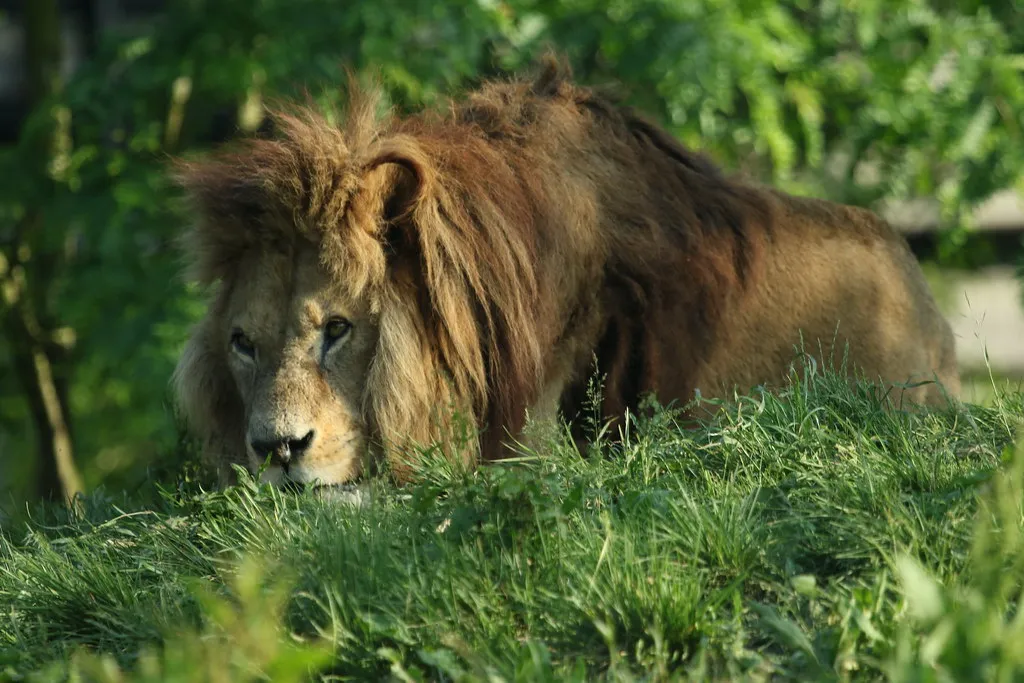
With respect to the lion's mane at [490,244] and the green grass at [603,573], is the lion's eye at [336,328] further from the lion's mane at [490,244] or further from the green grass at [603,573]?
the green grass at [603,573]

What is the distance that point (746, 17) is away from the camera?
8.02 metres

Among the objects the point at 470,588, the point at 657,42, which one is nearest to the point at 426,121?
the point at 470,588

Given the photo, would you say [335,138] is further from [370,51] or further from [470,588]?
[370,51]

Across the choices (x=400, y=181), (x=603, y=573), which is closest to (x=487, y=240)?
(x=400, y=181)

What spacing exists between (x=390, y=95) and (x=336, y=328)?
362 cm

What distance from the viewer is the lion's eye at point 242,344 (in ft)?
14.9

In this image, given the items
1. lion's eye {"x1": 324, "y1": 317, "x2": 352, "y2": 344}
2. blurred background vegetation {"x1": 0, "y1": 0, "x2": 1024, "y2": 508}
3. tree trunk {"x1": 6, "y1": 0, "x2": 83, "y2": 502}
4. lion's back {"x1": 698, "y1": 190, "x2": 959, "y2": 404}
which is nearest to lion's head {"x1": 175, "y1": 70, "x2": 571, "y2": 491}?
lion's eye {"x1": 324, "y1": 317, "x2": 352, "y2": 344}

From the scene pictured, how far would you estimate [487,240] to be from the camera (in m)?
4.40

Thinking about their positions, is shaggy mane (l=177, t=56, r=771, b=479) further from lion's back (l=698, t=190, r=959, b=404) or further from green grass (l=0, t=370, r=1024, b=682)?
green grass (l=0, t=370, r=1024, b=682)

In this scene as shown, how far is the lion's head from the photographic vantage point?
4254mm

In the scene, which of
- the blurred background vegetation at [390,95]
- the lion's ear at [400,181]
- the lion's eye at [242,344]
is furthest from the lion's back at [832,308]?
the blurred background vegetation at [390,95]

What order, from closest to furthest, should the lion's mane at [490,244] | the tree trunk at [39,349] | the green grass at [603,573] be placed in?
the green grass at [603,573] → the lion's mane at [490,244] → the tree trunk at [39,349]

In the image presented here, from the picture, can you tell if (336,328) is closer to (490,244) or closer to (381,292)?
(381,292)

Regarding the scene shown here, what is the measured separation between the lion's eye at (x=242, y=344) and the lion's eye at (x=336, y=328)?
1.00ft
